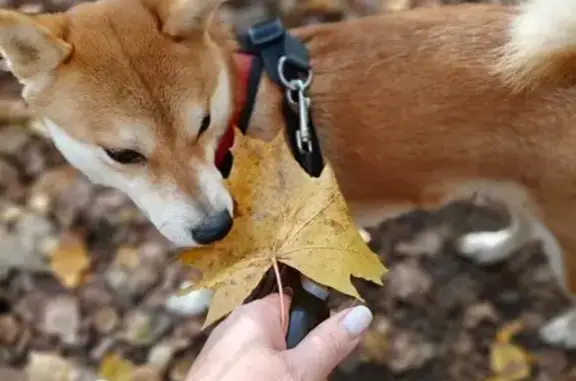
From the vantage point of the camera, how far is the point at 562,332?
1.88 m

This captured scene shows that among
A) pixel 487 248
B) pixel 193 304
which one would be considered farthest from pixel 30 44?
pixel 487 248

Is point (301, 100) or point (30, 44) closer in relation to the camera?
point (30, 44)

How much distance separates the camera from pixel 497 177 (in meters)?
1.61

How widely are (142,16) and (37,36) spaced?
17 cm

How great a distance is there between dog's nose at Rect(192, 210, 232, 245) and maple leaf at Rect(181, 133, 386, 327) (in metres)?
0.05

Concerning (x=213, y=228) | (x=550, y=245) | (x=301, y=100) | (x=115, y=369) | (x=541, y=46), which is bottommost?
(x=115, y=369)

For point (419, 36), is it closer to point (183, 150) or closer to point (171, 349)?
point (183, 150)

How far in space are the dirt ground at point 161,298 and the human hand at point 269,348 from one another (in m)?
0.75

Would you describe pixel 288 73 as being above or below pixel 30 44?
below

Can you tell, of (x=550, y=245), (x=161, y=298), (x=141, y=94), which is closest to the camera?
(x=141, y=94)

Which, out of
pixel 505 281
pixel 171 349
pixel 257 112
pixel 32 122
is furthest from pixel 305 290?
pixel 32 122

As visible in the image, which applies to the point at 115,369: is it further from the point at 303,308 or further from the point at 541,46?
the point at 541,46

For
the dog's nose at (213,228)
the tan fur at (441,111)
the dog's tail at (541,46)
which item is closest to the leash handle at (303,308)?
the dog's nose at (213,228)

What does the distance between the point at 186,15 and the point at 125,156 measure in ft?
0.81
